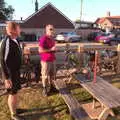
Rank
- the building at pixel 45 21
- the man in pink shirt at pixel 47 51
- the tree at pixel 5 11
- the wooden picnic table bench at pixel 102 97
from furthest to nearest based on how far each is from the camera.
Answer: the tree at pixel 5 11
the building at pixel 45 21
the man in pink shirt at pixel 47 51
the wooden picnic table bench at pixel 102 97

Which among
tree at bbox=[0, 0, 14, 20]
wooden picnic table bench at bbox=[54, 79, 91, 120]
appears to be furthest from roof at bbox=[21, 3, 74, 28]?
A: wooden picnic table bench at bbox=[54, 79, 91, 120]

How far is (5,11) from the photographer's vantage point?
62.1 meters

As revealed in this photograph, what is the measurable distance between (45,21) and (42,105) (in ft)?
136

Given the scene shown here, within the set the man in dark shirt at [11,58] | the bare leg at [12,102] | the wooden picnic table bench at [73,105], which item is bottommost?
the wooden picnic table bench at [73,105]

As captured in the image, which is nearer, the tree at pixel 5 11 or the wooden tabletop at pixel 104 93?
the wooden tabletop at pixel 104 93

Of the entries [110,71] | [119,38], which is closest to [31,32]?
[119,38]

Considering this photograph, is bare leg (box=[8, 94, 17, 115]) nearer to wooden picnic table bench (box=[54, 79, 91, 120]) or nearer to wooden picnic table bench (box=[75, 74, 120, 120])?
wooden picnic table bench (box=[54, 79, 91, 120])

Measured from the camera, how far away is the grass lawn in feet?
21.8

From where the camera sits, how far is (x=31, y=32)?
152ft

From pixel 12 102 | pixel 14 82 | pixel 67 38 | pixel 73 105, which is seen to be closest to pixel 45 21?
pixel 67 38

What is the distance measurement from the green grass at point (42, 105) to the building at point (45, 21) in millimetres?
38242

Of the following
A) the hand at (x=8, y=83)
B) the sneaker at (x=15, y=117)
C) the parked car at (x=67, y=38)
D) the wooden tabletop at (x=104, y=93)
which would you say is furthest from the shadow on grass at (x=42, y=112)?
the parked car at (x=67, y=38)

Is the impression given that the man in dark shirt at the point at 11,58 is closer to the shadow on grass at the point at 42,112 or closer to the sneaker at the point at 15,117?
the sneaker at the point at 15,117

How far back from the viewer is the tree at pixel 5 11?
60938mm
